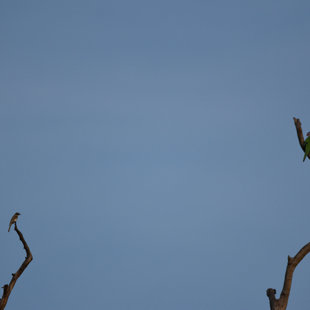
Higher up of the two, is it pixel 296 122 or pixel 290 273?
pixel 296 122

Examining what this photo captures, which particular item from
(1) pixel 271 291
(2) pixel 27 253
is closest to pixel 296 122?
(1) pixel 271 291

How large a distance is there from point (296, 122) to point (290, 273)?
98.6 inches

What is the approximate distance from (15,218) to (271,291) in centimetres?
573

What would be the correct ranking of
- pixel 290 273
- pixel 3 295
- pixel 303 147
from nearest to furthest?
pixel 290 273, pixel 303 147, pixel 3 295

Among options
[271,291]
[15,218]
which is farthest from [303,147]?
[15,218]

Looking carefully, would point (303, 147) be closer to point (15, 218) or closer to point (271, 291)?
point (271, 291)

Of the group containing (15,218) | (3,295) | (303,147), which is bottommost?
(3,295)

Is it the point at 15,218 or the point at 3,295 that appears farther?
the point at 15,218

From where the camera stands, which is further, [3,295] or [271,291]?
[3,295]

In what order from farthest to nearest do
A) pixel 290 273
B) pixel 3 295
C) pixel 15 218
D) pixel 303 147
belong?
pixel 15 218, pixel 3 295, pixel 303 147, pixel 290 273

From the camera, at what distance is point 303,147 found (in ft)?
24.6

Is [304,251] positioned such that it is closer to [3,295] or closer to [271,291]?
[271,291]

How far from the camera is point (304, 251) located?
6.84m

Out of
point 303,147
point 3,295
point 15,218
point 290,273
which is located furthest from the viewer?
point 15,218
